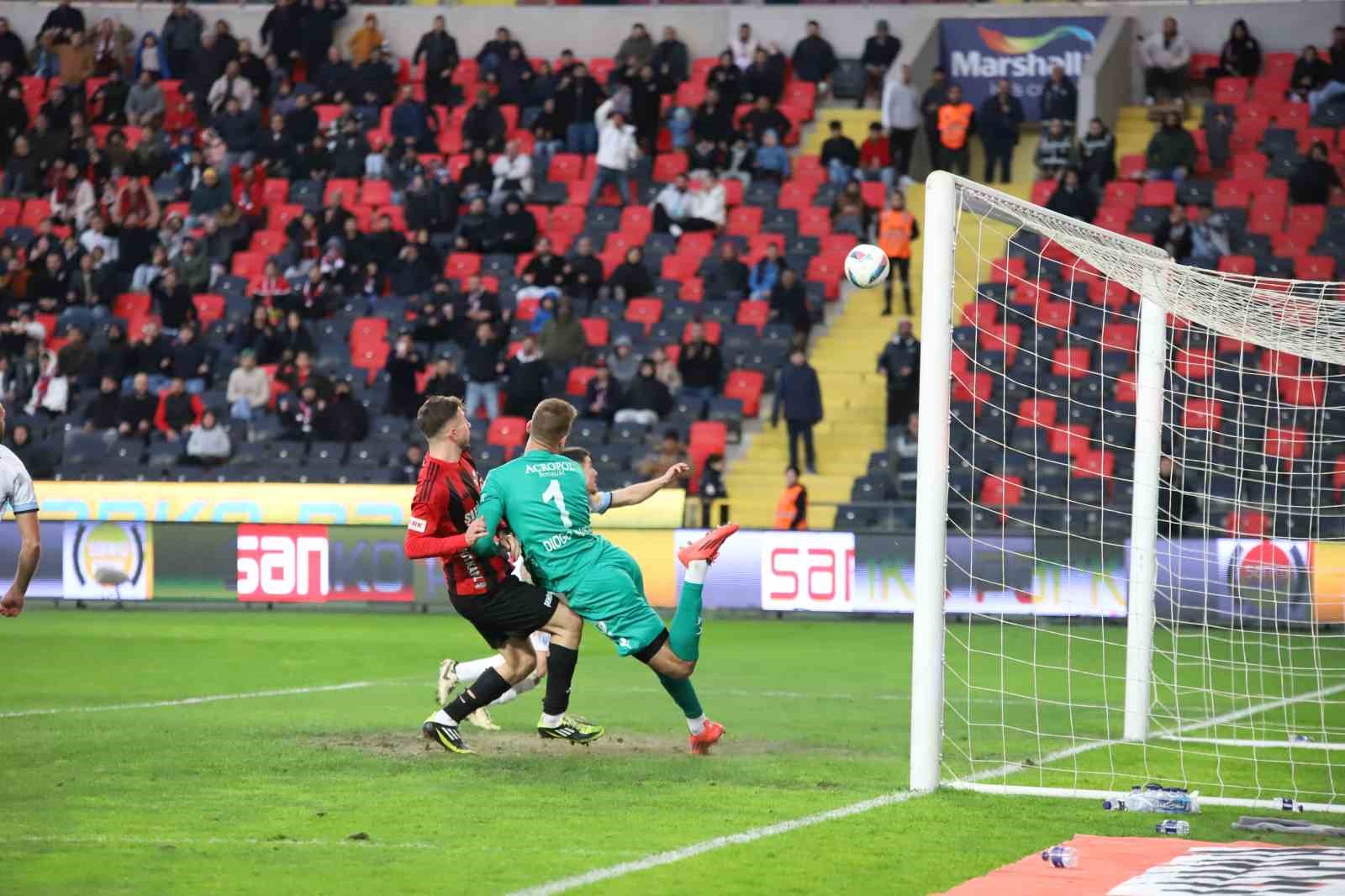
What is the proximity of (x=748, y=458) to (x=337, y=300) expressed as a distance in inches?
286

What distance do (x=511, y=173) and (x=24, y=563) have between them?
810 inches

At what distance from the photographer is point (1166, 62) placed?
30.0 m

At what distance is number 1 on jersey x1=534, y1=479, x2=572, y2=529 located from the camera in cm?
1035

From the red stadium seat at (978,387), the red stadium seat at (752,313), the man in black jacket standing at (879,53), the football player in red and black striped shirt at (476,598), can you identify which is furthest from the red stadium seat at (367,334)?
the football player in red and black striped shirt at (476,598)

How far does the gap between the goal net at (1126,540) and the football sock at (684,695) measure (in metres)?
1.42

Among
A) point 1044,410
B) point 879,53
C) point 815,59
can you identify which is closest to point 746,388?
point 1044,410

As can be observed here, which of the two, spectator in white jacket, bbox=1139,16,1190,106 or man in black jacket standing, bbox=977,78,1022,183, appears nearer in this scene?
man in black jacket standing, bbox=977,78,1022,183

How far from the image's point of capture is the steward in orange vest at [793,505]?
22.7m

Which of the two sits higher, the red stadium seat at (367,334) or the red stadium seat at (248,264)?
the red stadium seat at (248,264)

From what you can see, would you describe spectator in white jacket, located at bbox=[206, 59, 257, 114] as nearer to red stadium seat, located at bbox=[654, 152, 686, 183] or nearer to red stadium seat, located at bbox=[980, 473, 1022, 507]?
red stadium seat, located at bbox=[654, 152, 686, 183]

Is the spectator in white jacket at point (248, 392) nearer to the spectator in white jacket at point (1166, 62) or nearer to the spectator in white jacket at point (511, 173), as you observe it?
the spectator in white jacket at point (511, 173)

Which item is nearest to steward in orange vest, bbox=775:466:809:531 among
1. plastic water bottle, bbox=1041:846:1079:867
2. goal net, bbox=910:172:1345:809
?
goal net, bbox=910:172:1345:809

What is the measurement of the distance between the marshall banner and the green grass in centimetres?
1725

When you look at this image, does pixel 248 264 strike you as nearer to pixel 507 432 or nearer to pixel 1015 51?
pixel 507 432
